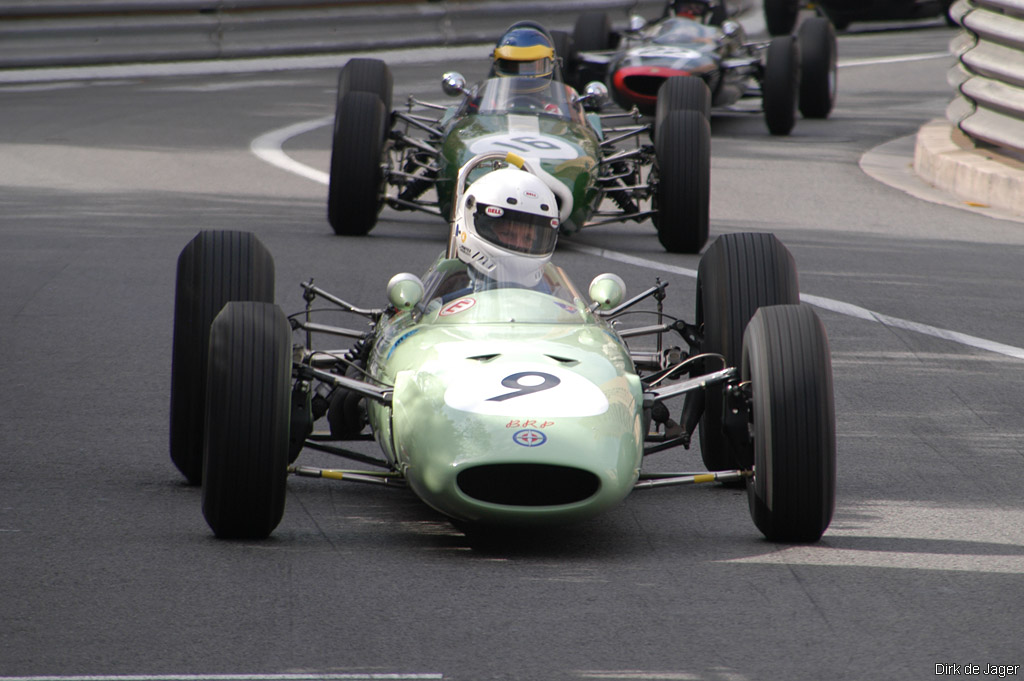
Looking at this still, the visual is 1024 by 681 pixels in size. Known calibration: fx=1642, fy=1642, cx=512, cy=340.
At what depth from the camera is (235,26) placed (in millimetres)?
22875

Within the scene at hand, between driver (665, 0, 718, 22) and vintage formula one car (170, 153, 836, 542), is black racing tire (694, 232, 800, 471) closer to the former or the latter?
vintage formula one car (170, 153, 836, 542)

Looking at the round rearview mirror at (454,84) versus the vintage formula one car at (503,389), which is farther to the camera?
the round rearview mirror at (454,84)

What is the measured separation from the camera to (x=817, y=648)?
4.73m

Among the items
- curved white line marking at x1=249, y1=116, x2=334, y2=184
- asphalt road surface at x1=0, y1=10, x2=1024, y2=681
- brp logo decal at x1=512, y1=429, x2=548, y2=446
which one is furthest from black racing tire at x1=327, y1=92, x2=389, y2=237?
brp logo decal at x1=512, y1=429, x2=548, y2=446

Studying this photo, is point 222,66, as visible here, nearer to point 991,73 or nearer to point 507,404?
point 991,73

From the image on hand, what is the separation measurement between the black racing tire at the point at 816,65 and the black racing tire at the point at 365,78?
7690mm

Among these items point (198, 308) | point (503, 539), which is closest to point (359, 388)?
point (503, 539)

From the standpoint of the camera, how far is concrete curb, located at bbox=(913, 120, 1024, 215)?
14.0 m

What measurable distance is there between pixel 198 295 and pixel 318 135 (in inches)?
442

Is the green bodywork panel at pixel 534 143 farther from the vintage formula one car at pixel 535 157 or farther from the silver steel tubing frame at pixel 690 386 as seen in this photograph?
the silver steel tubing frame at pixel 690 386

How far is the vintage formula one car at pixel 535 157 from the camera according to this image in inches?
466

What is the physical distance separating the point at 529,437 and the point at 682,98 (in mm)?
7898

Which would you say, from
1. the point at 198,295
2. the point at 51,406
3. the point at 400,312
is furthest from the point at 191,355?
the point at 51,406

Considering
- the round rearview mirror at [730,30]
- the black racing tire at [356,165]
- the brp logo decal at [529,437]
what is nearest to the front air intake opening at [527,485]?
the brp logo decal at [529,437]
